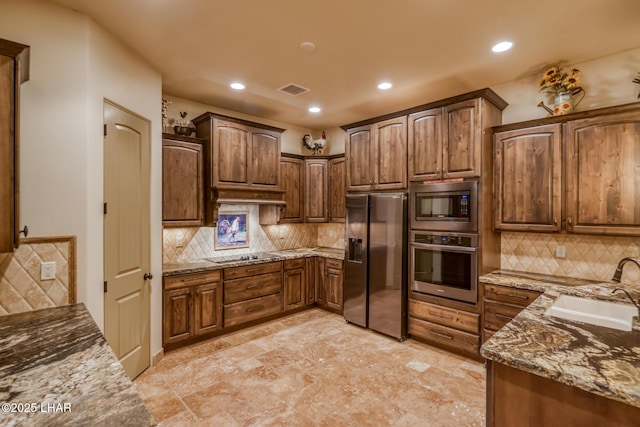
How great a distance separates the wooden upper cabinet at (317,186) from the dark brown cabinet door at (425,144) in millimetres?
1793

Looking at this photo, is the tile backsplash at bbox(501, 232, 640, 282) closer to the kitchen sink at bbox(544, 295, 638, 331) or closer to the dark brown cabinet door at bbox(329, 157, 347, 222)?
the kitchen sink at bbox(544, 295, 638, 331)

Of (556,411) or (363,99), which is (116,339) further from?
(363,99)

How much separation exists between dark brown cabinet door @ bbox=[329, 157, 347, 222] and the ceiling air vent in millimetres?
1441

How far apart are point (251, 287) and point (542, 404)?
3385 mm

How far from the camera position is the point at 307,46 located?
279 centimetres

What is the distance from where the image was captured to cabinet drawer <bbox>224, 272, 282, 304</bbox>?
12.8 feet

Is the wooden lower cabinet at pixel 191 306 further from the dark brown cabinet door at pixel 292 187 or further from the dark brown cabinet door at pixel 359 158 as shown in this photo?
the dark brown cabinet door at pixel 359 158

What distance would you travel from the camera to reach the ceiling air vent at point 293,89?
372 centimetres

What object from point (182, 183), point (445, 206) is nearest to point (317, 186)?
point (182, 183)

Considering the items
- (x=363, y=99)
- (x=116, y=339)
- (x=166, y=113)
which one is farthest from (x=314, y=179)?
(x=116, y=339)

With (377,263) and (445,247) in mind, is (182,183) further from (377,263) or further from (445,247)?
(445,247)

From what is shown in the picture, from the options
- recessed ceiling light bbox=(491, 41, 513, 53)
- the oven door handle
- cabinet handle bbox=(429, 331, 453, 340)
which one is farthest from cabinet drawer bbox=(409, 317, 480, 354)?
recessed ceiling light bbox=(491, 41, 513, 53)

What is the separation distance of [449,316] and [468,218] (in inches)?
42.5

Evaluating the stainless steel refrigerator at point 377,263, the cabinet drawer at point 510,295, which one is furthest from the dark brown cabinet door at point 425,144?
the cabinet drawer at point 510,295
